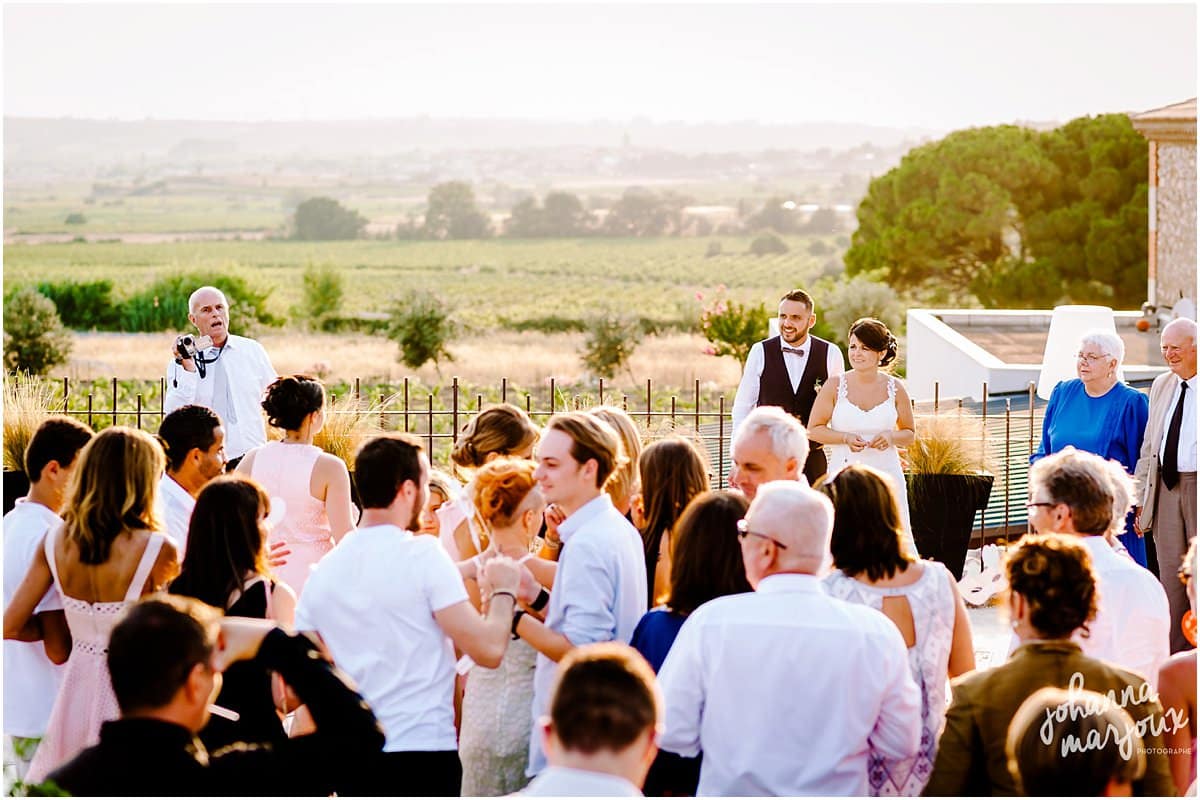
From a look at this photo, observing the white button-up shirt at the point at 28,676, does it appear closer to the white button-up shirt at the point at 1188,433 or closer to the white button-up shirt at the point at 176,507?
the white button-up shirt at the point at 176,507

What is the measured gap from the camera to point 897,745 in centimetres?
327

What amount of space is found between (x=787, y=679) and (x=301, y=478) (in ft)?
7.63

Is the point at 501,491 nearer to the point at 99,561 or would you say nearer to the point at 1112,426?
the point at 99,561

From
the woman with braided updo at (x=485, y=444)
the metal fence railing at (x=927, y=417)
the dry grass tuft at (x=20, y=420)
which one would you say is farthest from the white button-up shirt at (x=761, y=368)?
the dry grass tuft at (x=20, y=420)

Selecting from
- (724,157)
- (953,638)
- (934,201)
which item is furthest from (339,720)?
(724,157)

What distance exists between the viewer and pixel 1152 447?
6051 millimetres

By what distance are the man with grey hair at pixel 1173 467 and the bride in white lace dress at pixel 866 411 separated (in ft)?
3.42

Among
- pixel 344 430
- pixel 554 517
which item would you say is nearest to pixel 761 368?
pixel 344 430

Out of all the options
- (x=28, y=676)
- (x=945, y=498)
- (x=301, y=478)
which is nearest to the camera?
(x=28, y=676)

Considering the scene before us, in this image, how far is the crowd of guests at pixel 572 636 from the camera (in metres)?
2.63

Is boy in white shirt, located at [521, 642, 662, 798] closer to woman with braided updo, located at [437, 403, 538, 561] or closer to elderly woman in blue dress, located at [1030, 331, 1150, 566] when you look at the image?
woman with braided updo, located at [437, 403, 538, 561]

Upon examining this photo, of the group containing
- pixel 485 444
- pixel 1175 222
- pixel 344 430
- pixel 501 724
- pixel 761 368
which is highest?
pixel 1175 222

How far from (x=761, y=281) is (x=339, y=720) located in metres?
89.0

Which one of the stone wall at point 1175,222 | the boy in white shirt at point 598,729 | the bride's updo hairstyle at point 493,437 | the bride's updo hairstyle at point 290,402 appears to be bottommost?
the boy in white shirt at point 598,729
